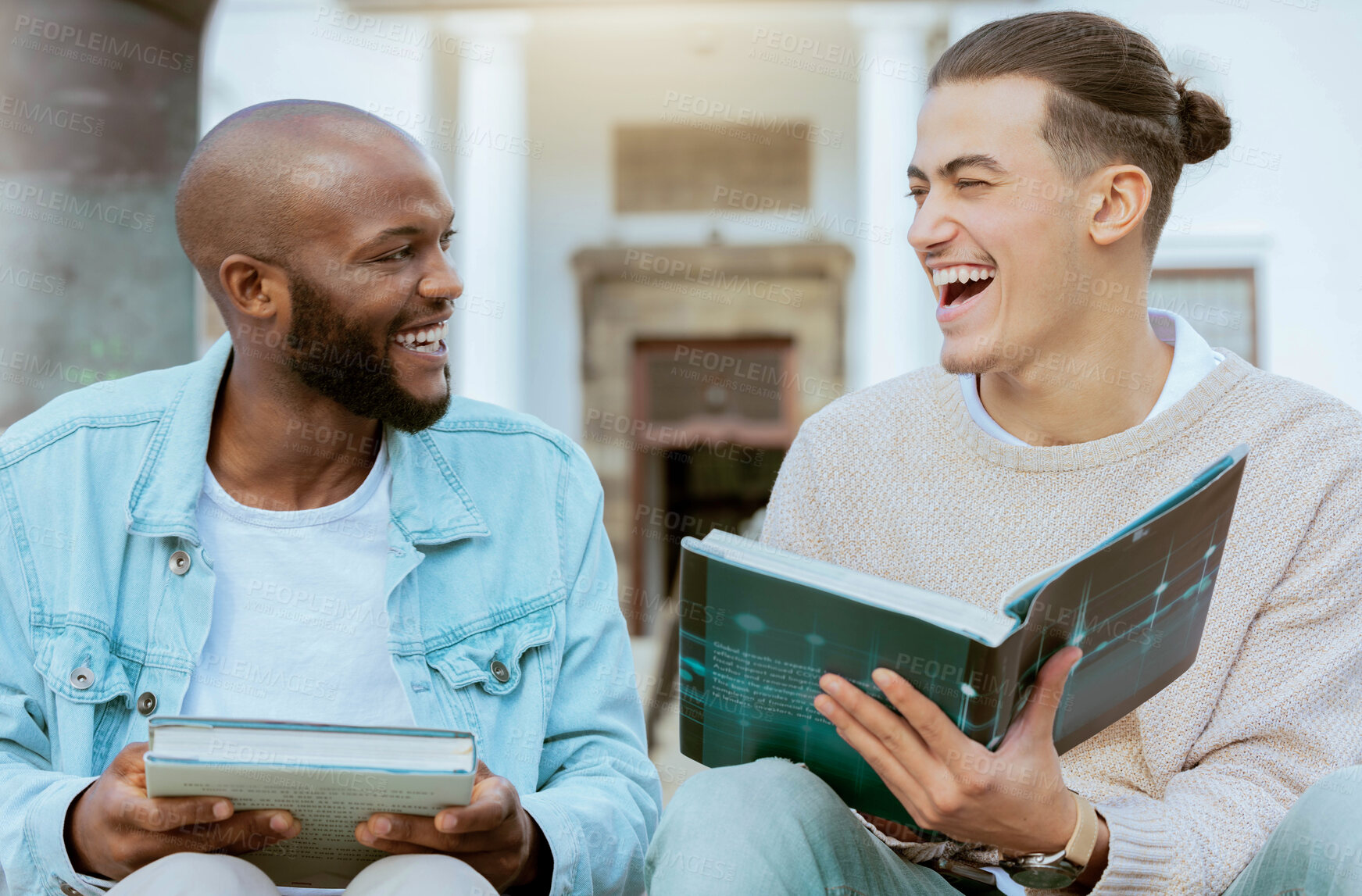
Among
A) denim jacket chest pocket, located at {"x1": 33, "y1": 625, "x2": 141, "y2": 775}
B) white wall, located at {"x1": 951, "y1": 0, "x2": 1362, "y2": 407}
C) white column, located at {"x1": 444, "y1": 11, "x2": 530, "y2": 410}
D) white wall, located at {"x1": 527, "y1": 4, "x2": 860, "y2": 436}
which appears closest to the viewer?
denim jacket chest pocket, located at {"x1": 33, "y1": 625, "x2": 141, "y2": 775}

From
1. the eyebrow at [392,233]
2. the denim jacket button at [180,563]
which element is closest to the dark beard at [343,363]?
the eyebrow at [392,233]

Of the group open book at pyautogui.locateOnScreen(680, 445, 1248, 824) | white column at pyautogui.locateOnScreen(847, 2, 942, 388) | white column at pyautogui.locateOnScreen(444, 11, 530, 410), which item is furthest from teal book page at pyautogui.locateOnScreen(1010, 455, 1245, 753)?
white column at pyautogui.locateOnScreen(444, 11, 530, 410)

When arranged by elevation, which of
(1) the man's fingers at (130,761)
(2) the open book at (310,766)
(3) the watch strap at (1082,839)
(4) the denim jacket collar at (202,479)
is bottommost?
(3) the watch strap at (1082,839)

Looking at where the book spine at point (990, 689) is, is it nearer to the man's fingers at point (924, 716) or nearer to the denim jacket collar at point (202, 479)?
the man's fingers at point (924, 716)

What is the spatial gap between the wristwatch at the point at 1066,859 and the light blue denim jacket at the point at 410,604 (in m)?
0.55

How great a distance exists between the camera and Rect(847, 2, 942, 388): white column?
901 centimetres

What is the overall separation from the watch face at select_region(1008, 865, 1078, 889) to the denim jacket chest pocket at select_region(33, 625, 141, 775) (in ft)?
3.88

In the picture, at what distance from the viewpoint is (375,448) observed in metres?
1.99

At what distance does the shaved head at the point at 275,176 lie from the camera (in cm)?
187

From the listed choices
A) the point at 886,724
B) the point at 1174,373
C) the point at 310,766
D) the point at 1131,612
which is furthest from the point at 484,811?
the point at 1174,373

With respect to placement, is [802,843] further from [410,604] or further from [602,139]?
[602,139]

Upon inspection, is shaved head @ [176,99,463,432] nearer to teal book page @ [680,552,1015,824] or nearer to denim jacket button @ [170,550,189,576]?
denim jacket button @ [170,550,189,576]

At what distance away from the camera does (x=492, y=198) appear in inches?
378

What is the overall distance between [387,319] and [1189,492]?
1.15m
